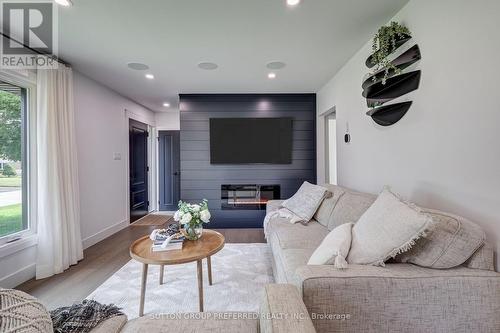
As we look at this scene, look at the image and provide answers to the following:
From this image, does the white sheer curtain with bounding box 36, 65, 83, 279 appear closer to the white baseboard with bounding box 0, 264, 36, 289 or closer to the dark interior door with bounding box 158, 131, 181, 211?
the white baseboard with bounding box 0, 264, 36, 289

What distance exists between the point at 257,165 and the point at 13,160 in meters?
3.21

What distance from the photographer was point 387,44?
1.89m

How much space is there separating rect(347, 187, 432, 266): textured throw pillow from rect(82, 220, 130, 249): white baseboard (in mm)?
3555

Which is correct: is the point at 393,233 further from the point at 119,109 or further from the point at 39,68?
the point at 119,109

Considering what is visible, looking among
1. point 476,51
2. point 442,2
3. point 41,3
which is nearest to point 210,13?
point 41,3

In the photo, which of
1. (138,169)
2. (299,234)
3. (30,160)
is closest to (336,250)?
(299,234)

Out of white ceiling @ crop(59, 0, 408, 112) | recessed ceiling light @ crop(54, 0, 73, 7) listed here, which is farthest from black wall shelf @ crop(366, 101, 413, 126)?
recessed ceiling light @ crop(54, 0, 73, 7)

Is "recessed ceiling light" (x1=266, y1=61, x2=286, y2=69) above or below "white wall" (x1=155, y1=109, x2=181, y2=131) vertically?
above

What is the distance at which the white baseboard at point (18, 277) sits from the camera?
2203 millimetres

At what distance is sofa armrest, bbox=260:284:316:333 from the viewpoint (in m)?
0.73

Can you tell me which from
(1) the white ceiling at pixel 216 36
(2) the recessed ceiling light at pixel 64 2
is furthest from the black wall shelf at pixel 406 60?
(2) the recessed ceiling light at pixel 64 2

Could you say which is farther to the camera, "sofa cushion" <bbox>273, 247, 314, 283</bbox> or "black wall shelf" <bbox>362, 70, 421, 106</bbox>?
"black wall shelf" <bbox>362, 70, 421, 106</bbox>

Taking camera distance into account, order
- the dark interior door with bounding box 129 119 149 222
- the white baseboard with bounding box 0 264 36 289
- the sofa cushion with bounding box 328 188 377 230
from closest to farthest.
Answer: the sofa cushion with bounding box 328 188 377 230
the white baseboard with bounding box 0 264 36 289
the dark interior door with bounding box 129 119 149 222

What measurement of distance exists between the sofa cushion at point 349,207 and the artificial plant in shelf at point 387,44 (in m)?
1.01
